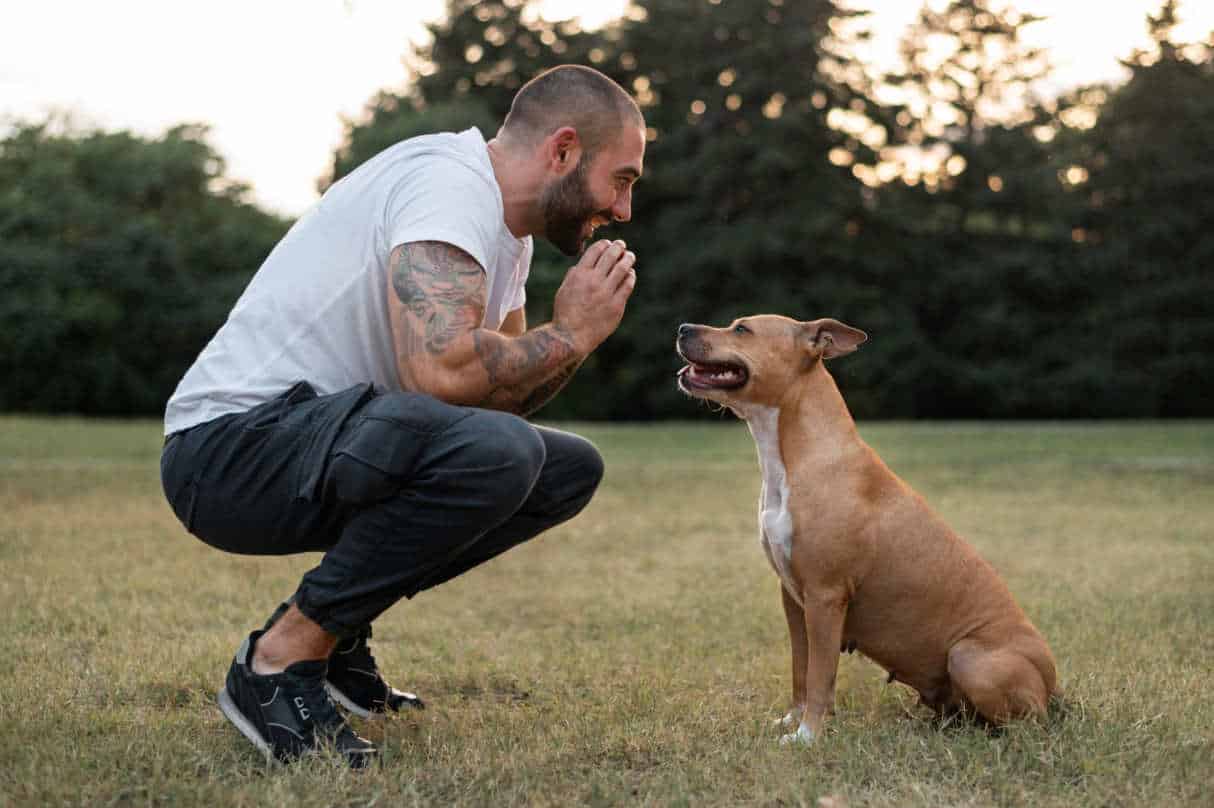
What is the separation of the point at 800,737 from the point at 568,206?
1.60 m

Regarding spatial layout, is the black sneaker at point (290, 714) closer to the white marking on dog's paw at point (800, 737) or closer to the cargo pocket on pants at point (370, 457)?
the cargo pocket on pants at point (370, 457)

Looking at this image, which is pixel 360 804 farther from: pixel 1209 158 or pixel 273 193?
pixel 273 193

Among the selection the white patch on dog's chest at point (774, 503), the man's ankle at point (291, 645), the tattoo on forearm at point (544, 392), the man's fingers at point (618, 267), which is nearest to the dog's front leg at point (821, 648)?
the white patch on dog's chest at point (774, 503)

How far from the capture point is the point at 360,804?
2.74 meters

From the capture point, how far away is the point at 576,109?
3402 millimetres

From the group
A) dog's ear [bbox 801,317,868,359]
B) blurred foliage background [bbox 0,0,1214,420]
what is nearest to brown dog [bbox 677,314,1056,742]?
dog's ear [bbox 801,317,868,359]

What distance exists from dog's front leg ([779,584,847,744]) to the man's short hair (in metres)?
1.43

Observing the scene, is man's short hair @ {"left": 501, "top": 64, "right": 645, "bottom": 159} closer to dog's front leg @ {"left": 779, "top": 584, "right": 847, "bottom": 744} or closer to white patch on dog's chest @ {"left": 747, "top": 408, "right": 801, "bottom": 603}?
white patch on dog's chest @ {"left": 747, "top": 408, "right": 801, "bottom": 603}

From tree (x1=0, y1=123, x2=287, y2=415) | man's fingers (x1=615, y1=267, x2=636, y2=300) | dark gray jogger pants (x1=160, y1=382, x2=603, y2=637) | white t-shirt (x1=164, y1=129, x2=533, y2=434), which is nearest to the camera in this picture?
dark gray jogger pants (x1=160, y1=382, x2=603, y2=637)

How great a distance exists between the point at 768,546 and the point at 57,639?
265 cm

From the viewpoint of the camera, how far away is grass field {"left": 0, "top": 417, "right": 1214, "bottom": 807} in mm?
2904

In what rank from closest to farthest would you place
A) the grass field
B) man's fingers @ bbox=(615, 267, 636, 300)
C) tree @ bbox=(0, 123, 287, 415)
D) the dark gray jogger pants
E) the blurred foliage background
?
the grass field < the dark gray jogger pants < man's fingers @ bbox=(615, 267, 636, 300) < tree @ bbox=(0, 123, 287, 415) < the blurred foliage background

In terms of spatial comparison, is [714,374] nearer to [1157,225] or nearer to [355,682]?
[355,682]

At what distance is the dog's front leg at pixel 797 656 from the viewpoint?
12.1 feet
